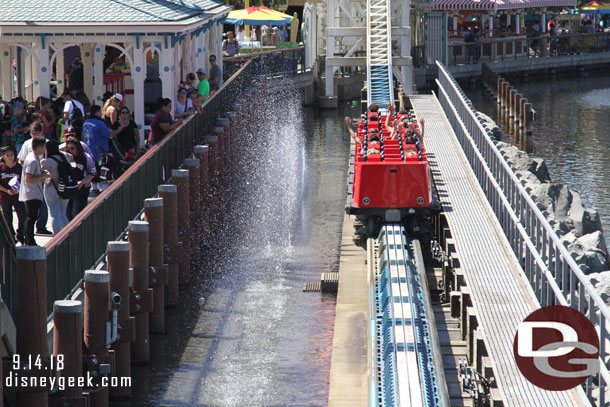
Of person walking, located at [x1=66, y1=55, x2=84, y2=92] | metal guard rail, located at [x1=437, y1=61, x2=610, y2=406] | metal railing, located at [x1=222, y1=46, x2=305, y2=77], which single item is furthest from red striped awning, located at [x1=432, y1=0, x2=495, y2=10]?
person walking, located at [x1=66, y1=55, x2=84, y2=92]

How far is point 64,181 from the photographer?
15.8m

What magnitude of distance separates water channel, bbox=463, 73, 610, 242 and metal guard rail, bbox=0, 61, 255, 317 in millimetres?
9742

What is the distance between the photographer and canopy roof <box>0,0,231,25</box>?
21.1 meters

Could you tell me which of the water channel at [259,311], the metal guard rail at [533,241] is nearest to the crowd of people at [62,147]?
the water channel at [259,311]

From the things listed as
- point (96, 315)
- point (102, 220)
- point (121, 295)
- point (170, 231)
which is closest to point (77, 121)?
point (170, 231)

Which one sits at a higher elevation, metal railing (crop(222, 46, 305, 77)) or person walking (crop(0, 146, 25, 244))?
metal railing (crop(222, 46, 305, 77))

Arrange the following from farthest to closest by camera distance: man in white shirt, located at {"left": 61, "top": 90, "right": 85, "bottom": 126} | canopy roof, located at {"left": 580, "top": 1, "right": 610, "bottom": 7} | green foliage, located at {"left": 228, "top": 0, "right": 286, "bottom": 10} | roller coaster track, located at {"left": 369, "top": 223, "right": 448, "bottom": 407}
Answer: canopy roof, located at {"left": 580, "top": 1, "right": 610, "bottom": 7} < green foliage, located at {"left": 228, "top": 0, "right": 286, "bottom": 10} < man in white shirt, located at {"left": 61, "top": 90, "right": 85, "bottom": 126} < roller coaster track, located at {"left": 369, "top": 223, "right": 448, "bottom": 407}

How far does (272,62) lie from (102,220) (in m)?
28.0

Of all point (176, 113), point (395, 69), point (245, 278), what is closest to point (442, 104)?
point (395, 69)

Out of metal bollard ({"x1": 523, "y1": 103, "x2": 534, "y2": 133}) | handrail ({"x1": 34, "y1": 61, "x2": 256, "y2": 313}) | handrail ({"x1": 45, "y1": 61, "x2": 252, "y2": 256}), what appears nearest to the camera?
handrail ({"x1": 34, "y1": 61, "x2": 256, "y2": 313})

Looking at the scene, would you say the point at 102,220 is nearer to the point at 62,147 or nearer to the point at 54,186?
the point at 54,186

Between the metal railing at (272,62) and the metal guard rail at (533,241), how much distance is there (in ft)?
43.9

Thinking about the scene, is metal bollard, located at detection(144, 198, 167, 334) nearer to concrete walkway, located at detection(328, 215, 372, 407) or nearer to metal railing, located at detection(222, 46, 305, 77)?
concrete walkway, located at detection(328, 215, 372, 407)

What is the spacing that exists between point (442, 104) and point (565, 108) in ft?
55.2
